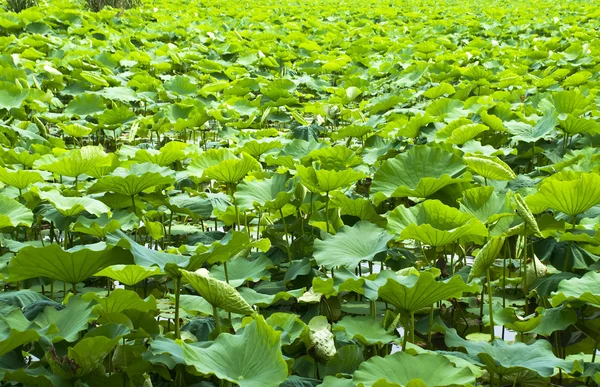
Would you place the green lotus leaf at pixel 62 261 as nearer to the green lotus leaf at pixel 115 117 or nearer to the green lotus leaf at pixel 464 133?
the green lotus leaf at pixel 464 133

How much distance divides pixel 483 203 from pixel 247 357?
0.96 meters

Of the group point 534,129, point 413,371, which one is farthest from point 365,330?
point 534,129

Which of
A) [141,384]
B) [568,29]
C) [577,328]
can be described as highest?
[141,384]

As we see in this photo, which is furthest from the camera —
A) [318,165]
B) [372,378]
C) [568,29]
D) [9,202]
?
[568,29]

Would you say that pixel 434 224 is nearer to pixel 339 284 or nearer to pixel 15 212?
pixel 339 284

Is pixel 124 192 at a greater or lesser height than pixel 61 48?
greater

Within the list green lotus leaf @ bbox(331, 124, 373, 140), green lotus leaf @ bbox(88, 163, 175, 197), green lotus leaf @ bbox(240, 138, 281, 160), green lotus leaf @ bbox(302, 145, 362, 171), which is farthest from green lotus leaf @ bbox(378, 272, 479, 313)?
green lotus leaf @ bbox(331, 124, 373, 140)

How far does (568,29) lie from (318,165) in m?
6.07

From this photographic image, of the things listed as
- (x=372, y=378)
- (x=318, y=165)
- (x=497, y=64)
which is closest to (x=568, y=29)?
(x=497, y=64)

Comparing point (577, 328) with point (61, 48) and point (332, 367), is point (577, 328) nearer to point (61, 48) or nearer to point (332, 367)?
point (332, 367)

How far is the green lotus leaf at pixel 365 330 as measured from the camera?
146 cm

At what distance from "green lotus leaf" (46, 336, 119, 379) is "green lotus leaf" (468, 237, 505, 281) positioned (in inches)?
29.7

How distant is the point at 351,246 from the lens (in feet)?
6.00

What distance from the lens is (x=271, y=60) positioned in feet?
18.0
